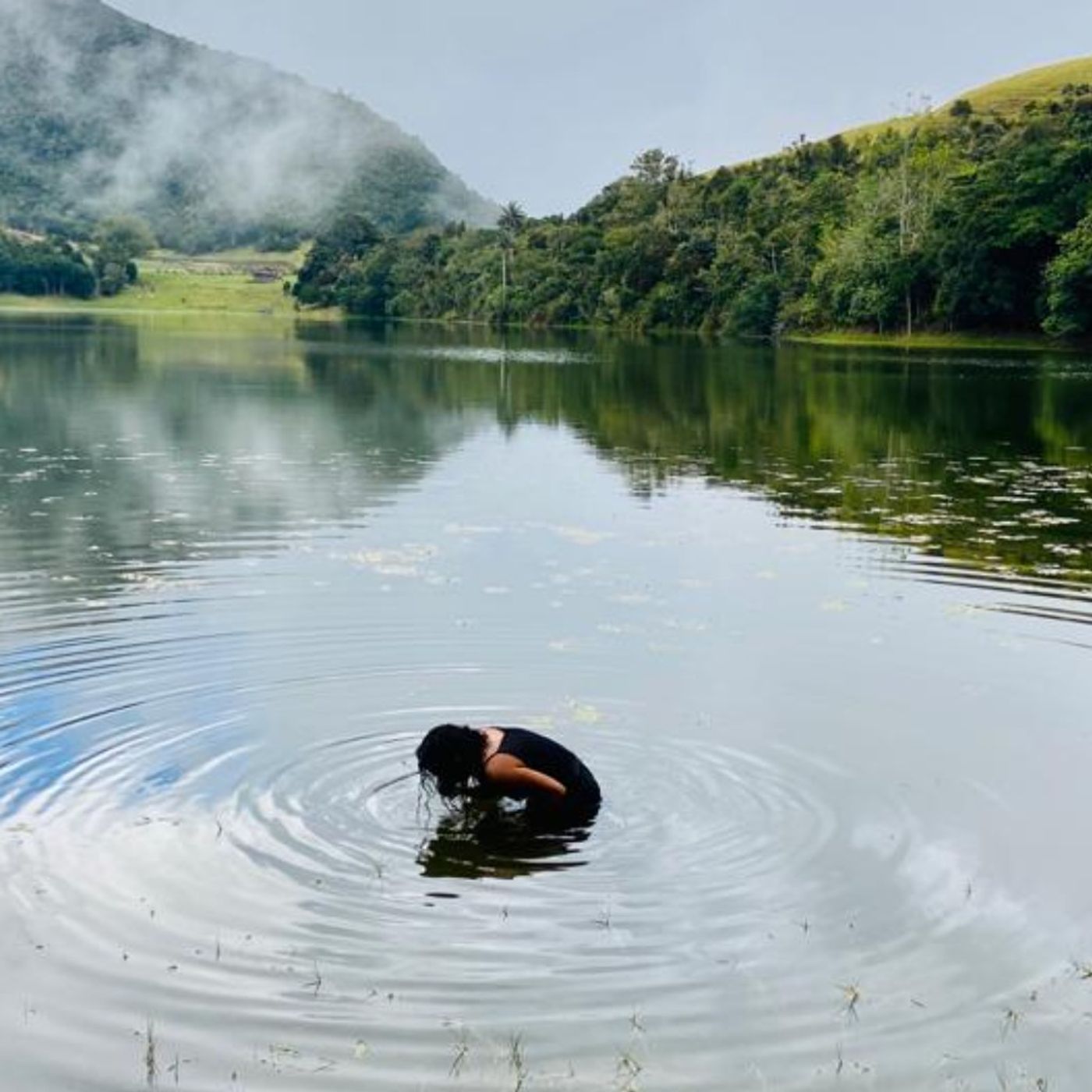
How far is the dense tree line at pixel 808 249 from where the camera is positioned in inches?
3164

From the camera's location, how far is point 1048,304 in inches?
3061

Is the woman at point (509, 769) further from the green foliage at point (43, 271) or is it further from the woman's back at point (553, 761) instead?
the green foliage at point (43, 271)

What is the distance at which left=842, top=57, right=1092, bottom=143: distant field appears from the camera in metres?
175

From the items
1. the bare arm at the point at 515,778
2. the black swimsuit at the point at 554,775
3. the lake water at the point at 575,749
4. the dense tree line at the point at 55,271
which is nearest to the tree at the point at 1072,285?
the lake water at the point at 575,749

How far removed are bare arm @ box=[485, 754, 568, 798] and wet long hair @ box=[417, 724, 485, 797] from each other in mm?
75

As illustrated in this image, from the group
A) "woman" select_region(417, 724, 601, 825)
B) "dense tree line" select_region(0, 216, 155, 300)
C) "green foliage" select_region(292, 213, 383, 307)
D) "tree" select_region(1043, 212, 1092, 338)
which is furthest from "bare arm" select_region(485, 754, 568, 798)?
"dense tree line" select_region(0, 216, 155, 300)

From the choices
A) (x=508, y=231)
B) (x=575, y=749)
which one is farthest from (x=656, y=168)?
(x=575, y=749)

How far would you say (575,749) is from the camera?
11141mm

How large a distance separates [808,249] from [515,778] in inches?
4032

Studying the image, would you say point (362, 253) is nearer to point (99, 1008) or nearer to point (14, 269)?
point (14, 269)

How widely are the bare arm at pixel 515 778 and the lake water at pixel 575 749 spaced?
411 millimetres

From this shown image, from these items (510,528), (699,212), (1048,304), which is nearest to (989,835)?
(510,528)

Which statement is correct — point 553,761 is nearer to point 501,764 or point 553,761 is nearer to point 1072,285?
point 501,764

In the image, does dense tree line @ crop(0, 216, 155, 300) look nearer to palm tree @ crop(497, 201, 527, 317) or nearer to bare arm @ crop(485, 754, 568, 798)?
palm tree @ crop(497, 201, 527, 317)
